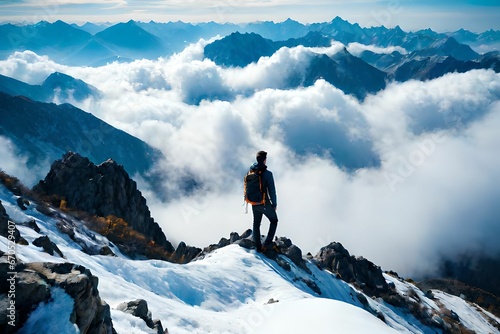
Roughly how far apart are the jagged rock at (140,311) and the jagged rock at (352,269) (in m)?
34.3

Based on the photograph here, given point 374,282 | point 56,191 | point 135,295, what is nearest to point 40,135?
point 56,191

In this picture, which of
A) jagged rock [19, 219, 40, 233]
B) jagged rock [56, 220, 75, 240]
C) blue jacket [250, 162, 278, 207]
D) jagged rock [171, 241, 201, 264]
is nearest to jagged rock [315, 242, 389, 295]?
jagged rock [171, 241, 201, 264]

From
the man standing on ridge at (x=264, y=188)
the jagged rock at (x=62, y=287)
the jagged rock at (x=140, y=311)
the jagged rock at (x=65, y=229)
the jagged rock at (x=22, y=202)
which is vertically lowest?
the jagged rock at (x=65, y=229)

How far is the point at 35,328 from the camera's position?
6.41 m

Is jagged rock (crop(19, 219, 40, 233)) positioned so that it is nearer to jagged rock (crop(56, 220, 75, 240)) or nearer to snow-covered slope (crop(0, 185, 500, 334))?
snow-covered slope (crop(0, 185, 500, 334))

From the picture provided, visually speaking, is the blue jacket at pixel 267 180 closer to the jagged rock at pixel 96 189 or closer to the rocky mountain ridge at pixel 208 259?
the rocky mountain ridge at pixel 208 259

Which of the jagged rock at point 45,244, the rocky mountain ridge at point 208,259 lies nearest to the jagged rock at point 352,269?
the rocky mountain ridge at point 208,259

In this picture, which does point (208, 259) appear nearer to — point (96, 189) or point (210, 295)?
point (210, 295)

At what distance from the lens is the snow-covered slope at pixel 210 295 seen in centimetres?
1009

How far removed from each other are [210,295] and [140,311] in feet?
24.7

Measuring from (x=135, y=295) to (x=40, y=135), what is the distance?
198m

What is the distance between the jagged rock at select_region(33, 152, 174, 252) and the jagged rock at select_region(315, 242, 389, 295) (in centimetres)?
2187

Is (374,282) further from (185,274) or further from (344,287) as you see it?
(185,274)

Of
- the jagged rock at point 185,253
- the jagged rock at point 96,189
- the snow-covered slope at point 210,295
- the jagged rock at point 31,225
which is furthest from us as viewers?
the jagged rock at point 96,189
